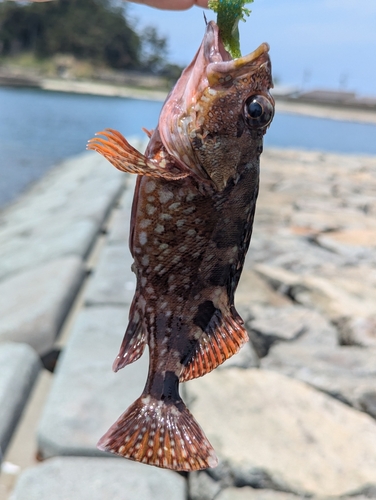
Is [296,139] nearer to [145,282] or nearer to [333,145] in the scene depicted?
[333,145]

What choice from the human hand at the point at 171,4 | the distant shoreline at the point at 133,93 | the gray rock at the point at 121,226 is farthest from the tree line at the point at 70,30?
the human hand at the point at 171,4

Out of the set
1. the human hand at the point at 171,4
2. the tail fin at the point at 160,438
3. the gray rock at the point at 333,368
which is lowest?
the gray rock at the point at 333,368

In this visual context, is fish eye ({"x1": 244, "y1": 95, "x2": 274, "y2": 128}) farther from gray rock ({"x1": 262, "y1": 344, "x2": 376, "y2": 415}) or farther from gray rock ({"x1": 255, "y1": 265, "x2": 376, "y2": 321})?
gray rock ({"x1": 255, "y1": 265, "x2": 376, "y2": 321})

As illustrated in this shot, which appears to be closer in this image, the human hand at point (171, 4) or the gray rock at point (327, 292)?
the human hand at point (171, 4)

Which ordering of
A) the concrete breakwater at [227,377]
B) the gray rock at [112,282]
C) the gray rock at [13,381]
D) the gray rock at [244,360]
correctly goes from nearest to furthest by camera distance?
the concrete breakwater at [227,377] → the gray rock at [13,381] → the gray rock at [244,360] → the gray rock at [112,282]

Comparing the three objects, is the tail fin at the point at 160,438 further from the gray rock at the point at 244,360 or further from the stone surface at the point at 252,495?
the gray rock at the point at 244,360

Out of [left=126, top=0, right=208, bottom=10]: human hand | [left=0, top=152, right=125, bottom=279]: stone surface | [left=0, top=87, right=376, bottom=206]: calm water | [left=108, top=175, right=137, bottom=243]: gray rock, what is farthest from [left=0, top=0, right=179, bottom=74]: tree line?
[left=126, top=0, right=208, bottom=10]: human hand
